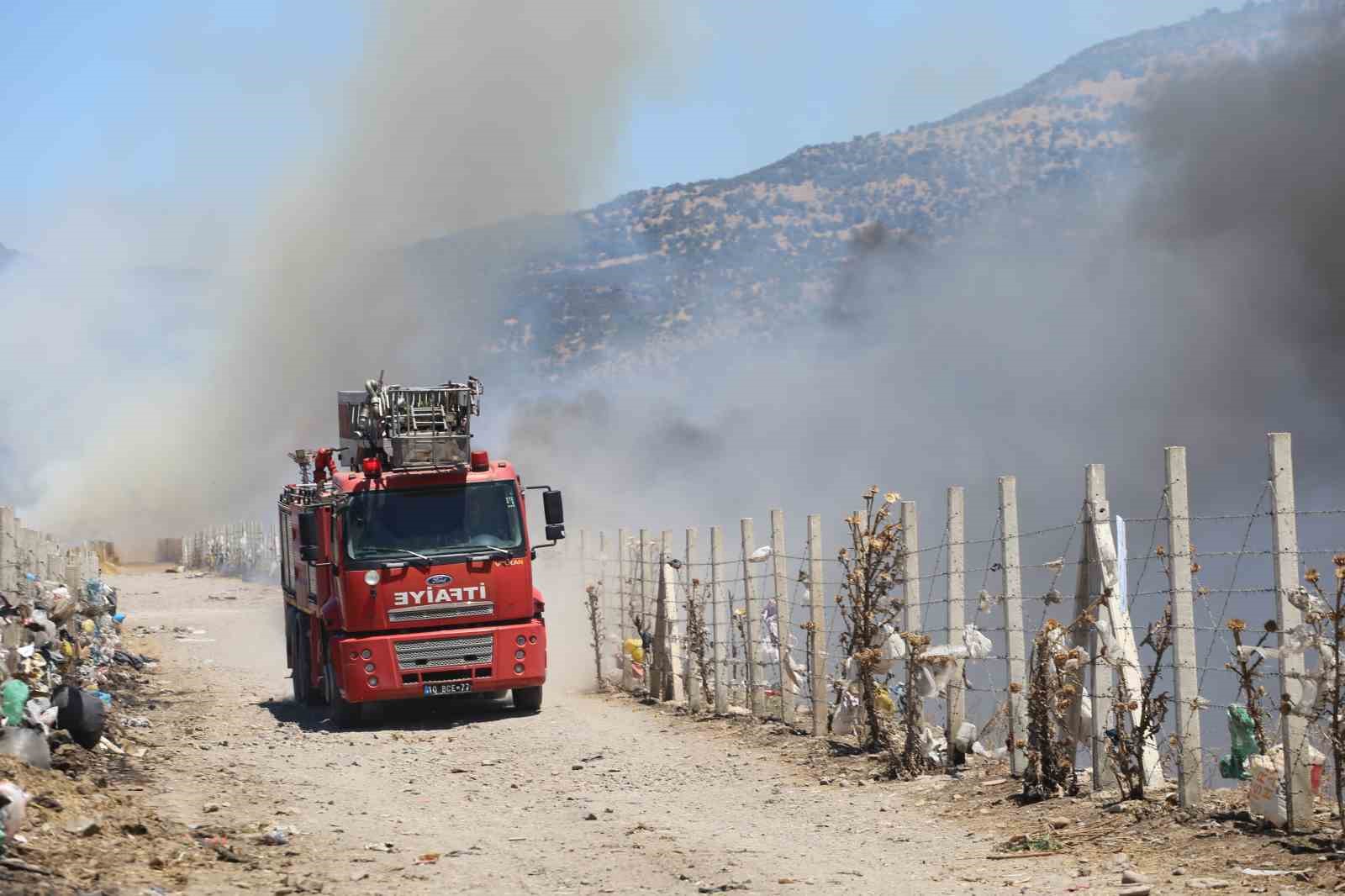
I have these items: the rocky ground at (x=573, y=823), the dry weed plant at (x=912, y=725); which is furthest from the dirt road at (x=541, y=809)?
the dry weed plant at (x=912, y=725)

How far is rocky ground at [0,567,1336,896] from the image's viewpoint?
8.90 metres

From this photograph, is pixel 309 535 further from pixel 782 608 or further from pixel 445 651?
pixel 782 608

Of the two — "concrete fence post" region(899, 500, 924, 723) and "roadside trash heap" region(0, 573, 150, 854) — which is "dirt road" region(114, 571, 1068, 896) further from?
"concrete fence post" region(899, 500, 924, 723)

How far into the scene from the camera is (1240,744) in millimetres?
9781

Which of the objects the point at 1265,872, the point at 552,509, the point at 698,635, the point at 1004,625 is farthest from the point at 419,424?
the point at 1265,872

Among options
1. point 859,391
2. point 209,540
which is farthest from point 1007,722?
point 859,391

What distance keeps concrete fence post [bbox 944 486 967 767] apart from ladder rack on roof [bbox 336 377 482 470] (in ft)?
20.5

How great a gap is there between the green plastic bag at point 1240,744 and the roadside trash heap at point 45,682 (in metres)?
6.42

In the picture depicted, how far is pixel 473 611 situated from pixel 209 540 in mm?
42314

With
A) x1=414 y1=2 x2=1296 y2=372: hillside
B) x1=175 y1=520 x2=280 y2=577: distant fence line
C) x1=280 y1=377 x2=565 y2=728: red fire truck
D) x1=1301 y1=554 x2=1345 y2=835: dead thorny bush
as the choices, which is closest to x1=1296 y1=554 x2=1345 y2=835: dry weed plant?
x1=1301 y1=554 x2=1345 y2=835: dead thorny bush

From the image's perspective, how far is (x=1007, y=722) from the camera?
11906 mm

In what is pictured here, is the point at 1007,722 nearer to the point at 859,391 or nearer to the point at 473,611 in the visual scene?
the point at 473,611

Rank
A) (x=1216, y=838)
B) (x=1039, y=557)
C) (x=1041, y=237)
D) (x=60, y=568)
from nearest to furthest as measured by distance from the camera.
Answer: (x=1216, y=838), (x=60, y=568), (x=1039, y=557), (x=1041, y=237)

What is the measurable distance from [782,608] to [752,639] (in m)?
0.80
